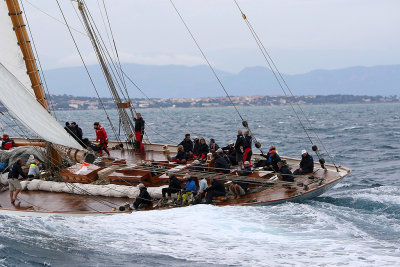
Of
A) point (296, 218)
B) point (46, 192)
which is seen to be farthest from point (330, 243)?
point (46, 192)

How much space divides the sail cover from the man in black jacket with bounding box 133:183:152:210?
281cm

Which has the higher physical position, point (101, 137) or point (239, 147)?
point (101, 137)

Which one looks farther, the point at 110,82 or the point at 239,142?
the point at 110,82

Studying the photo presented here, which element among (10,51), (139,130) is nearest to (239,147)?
(139,130)

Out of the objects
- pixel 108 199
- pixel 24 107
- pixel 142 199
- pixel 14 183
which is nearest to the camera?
pixel 24 107

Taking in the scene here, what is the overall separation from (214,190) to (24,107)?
5612 millimetres

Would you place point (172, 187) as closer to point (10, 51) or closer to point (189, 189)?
point (189, 189)

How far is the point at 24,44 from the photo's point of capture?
58.4 ft

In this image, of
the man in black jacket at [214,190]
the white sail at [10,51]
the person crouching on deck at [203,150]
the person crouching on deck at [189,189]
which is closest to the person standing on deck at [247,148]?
the person crouching on deck at [203,150]

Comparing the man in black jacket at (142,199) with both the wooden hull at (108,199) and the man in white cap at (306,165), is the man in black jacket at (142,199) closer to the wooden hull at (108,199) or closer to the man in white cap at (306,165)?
the wooden hull at (108,199)

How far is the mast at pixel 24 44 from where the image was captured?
17.6 m

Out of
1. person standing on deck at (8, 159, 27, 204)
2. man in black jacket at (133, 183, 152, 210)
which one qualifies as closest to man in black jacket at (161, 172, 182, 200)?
man in black jacket at (133, 183, 152, 210)

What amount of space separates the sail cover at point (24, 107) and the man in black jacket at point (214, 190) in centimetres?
444

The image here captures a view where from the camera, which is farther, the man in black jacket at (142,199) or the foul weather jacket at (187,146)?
the foul weather jacket at (187,146)
